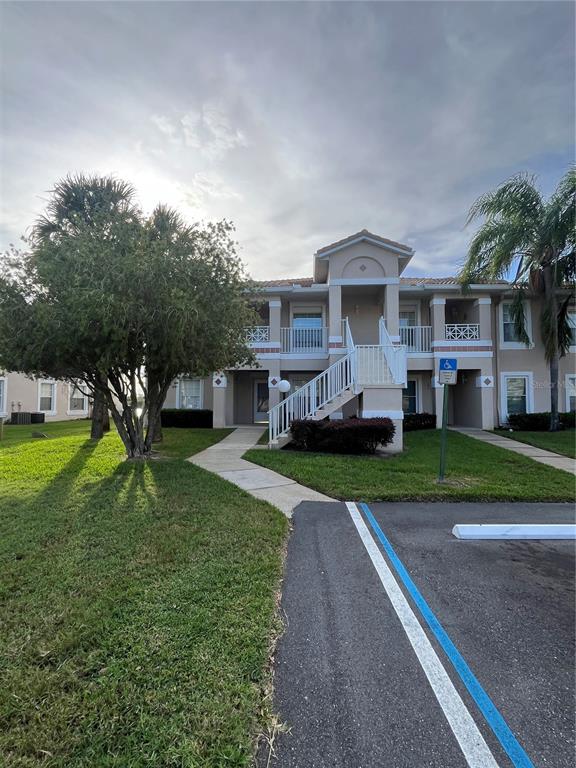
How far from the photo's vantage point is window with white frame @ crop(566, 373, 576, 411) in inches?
624

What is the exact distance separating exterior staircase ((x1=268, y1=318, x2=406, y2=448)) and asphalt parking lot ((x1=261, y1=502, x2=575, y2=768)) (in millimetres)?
6300

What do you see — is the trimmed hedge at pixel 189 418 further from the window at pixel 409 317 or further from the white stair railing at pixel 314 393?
the window at pixel 409 317

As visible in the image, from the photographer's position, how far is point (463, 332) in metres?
15.6

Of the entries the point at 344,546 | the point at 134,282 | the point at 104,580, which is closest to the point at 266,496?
the point at 344,546

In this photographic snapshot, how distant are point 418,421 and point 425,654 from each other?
43.9 ft

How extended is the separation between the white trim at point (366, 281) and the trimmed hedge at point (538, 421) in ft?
24.4

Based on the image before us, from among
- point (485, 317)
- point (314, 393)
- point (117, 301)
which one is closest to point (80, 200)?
point (117, 301)

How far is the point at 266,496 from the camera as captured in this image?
6.22 m

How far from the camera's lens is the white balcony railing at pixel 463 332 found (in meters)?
15.4

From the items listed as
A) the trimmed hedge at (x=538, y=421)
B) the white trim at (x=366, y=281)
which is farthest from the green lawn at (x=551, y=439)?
the white trim at (x=366, y=281)

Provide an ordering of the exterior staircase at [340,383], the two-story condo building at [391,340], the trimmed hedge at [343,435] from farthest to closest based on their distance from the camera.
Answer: the two-story condo building at [391,340]
the exterior staircase at [340,383]
the trimmed hedge at [343,435]

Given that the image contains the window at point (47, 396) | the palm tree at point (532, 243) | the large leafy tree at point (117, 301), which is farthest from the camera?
the window at point (47, 396)

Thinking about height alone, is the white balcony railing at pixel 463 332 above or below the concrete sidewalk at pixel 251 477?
above

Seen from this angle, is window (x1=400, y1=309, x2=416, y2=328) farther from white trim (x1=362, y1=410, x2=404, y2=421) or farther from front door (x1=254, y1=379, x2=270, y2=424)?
white trim (x1=362, y1=410, x2=404, y2=421)
